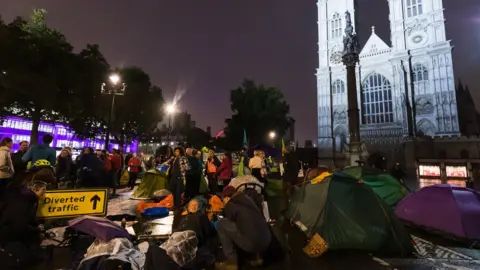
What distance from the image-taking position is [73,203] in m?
5.14

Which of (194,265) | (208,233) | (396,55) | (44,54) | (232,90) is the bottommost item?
(194,265)

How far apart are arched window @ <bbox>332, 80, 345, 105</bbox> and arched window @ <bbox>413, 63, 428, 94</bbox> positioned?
1146 centimetres

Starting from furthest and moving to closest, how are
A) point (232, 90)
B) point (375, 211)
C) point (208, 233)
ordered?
point (232, 90) → point (375, 211) → point (208, 233)

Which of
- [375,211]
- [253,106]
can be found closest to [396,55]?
[253,106]

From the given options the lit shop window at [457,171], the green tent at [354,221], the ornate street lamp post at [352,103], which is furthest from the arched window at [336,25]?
the green tent at [354,221]

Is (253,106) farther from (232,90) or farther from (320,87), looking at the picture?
(320,87)

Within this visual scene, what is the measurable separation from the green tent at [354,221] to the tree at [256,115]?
4160 centimetres

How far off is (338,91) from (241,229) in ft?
167

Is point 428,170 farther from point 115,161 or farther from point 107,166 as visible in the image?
point 107,166

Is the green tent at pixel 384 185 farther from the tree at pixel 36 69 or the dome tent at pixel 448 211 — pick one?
the tree at pixel 36 69

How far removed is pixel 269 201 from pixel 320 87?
154 ft

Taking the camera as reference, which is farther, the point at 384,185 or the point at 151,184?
the point at 151,184

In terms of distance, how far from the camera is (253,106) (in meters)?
47.9

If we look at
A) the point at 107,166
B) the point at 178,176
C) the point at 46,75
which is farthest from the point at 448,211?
the point at 46,75
